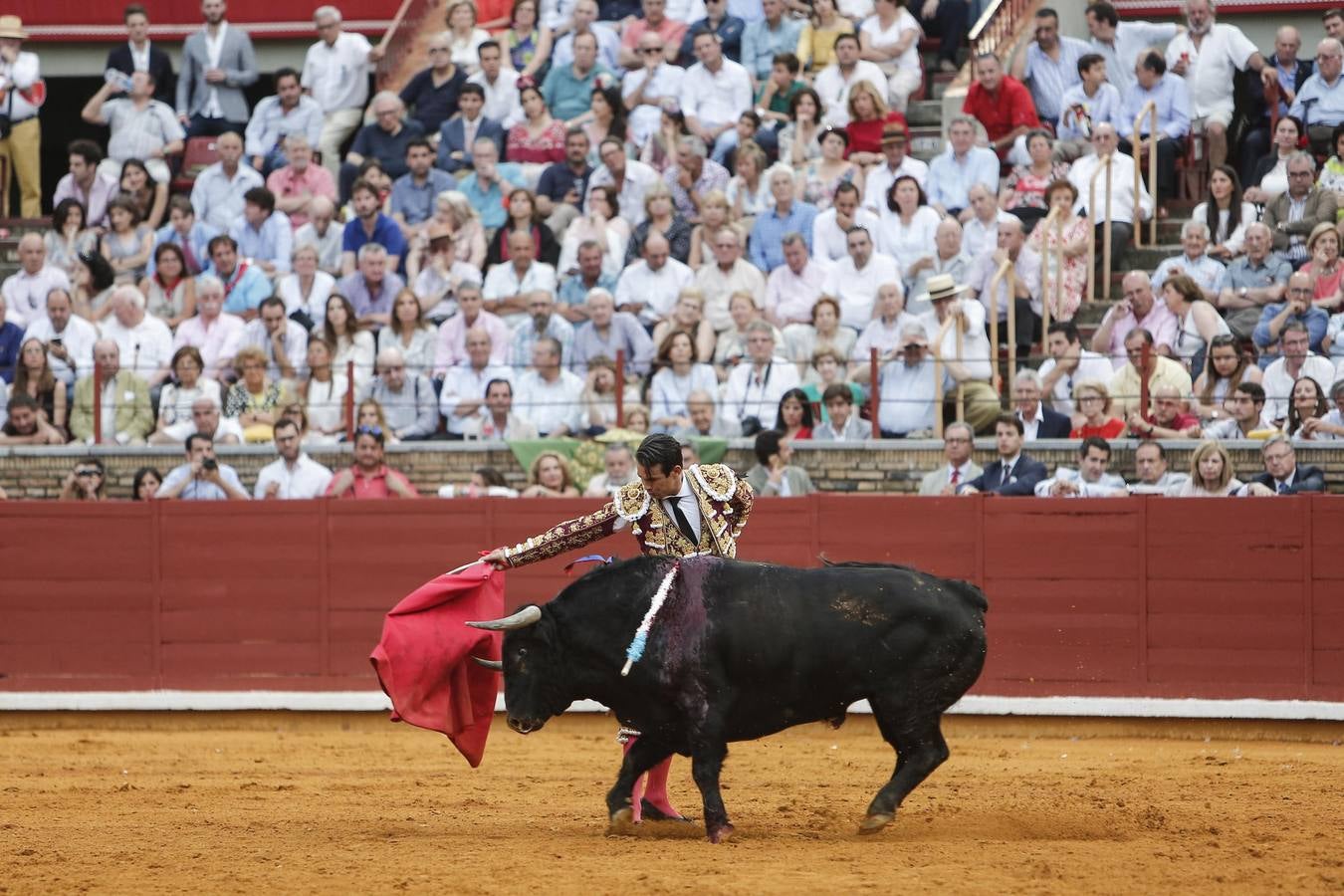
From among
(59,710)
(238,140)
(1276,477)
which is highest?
(238,140)

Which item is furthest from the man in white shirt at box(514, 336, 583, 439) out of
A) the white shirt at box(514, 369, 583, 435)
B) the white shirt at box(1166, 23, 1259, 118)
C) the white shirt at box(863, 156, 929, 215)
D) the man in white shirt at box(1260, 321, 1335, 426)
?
the white shirt at box(1166, 23, 1259, 118)

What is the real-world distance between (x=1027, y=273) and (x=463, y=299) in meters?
3.47

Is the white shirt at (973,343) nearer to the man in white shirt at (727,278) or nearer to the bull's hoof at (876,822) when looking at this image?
the man in white shirt at (727,278)

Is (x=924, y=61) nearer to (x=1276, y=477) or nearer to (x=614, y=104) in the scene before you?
(x=614, y=104)

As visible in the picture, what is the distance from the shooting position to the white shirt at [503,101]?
14914mm

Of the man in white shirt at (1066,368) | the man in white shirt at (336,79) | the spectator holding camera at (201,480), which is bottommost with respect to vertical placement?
the spectator holding camera at (201,480)

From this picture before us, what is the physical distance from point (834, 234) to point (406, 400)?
9.47ft

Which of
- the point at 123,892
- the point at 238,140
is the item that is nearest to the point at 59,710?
the point at 238,140

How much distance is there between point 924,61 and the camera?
599 inches

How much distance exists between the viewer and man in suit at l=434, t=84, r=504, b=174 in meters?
14.7

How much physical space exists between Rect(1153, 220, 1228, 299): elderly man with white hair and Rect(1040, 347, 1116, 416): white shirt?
0.60 metres

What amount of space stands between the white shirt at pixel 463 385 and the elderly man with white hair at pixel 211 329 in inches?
61.6

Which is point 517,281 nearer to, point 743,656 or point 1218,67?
point 1218,67

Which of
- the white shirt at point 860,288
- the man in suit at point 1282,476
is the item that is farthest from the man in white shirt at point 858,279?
the man in suit at point 1282,476
